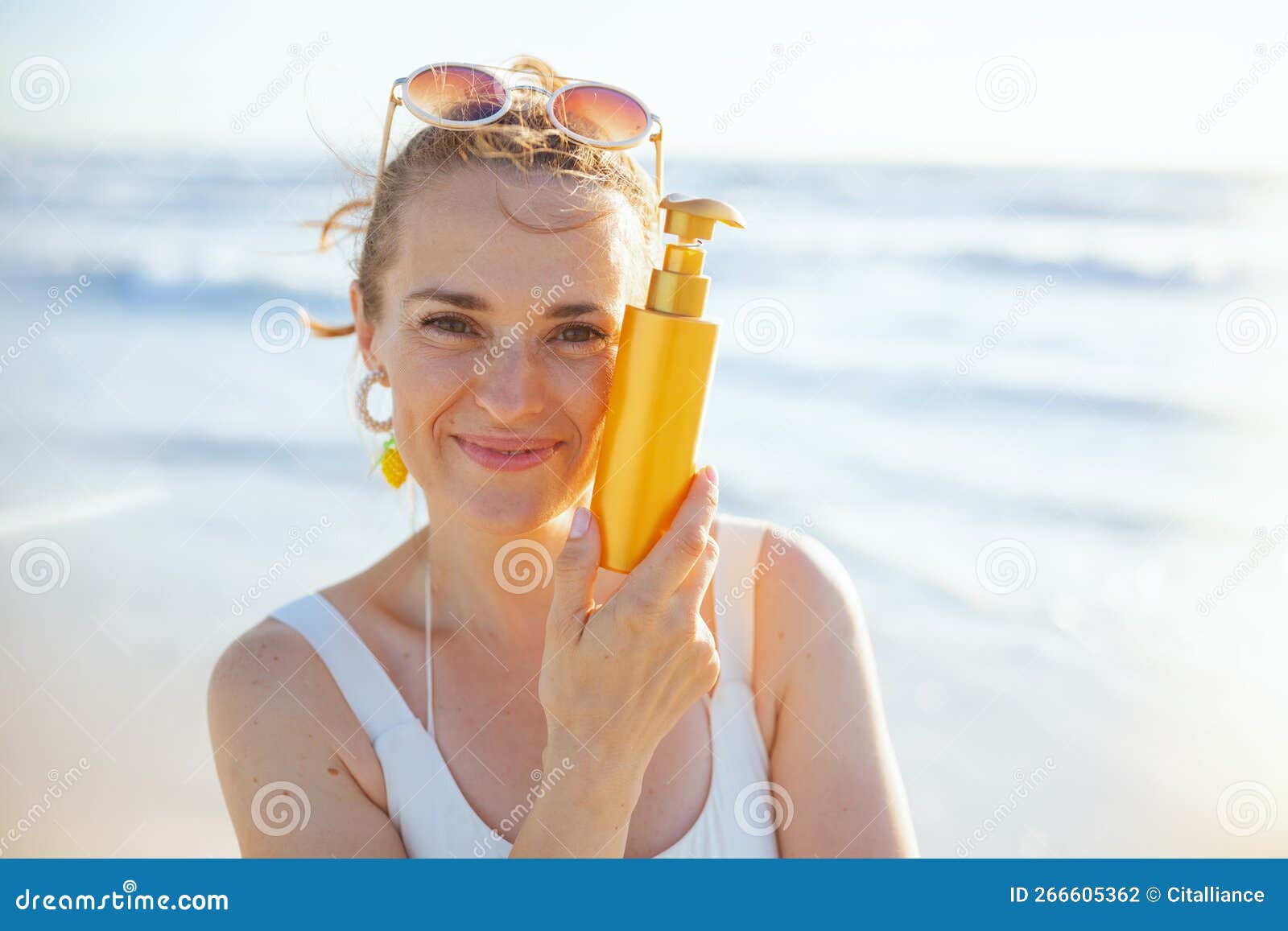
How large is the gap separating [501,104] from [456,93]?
0.30 ft

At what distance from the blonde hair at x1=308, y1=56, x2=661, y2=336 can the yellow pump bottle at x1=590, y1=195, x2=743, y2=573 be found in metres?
0.42

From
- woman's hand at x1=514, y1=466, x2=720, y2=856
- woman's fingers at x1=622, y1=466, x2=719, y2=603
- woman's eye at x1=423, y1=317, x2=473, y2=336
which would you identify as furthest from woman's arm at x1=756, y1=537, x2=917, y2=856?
woman's eye at x1=423, y1=317, x2=473, y2=336

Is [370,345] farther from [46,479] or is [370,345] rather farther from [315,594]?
[46,479]

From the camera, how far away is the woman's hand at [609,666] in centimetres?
178

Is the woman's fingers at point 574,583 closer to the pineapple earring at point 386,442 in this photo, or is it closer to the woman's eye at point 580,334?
the woman's eye at point 580,334

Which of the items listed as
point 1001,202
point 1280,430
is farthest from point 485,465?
point 1001,202

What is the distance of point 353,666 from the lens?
90.4 inches

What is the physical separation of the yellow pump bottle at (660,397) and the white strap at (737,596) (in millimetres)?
631

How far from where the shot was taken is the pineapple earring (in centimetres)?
259

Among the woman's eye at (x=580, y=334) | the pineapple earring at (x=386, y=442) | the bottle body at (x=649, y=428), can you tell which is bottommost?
the bottle body at (x=649, y=428)

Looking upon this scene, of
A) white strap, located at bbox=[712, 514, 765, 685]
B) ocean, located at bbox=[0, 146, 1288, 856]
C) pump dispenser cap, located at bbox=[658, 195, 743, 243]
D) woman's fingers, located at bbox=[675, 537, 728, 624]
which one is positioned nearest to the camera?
pump dispenser cap, located at bbox=[658, 195, 743, 243]

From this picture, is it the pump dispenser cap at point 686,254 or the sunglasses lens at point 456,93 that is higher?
the sunglasses lens at point 456,93

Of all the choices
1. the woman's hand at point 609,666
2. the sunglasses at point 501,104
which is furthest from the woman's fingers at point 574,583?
the sunglasses at point 501,104

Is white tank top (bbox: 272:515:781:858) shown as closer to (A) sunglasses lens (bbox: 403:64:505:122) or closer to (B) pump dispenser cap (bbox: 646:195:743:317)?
(B) pump dispenser cap (bbox: 646:195:743:317)
